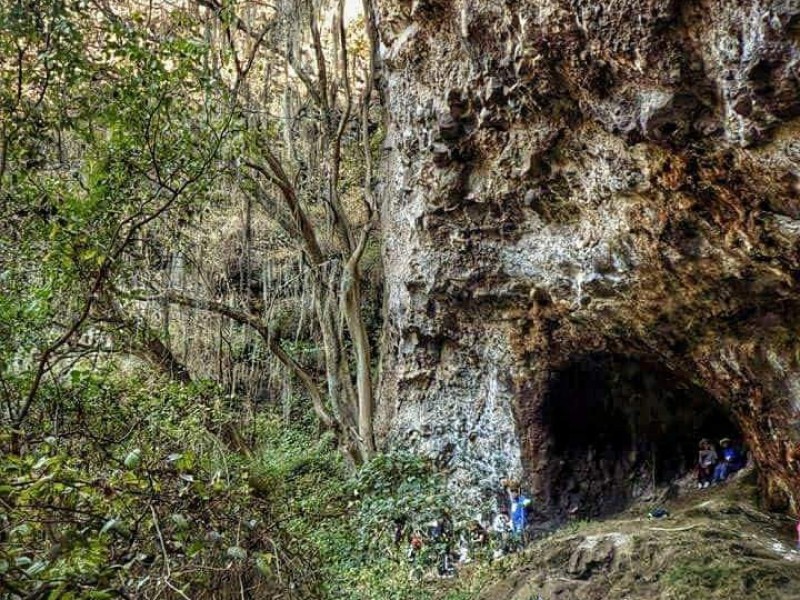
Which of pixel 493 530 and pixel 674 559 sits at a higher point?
pixel 674 559

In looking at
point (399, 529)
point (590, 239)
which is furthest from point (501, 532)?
point (590, 239)

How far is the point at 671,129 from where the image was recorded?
195 inches

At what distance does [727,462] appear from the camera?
751 cm

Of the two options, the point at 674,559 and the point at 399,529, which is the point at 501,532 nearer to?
the point at 399,529

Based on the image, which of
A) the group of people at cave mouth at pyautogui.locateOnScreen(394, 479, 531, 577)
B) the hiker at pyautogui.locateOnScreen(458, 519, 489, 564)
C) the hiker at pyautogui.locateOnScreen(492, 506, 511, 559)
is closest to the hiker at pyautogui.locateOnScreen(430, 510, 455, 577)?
the group of people at cave mouth at pyautogui.locateOnScreen(394, 479, 531, 577)

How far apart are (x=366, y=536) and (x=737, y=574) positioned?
12.8 feet

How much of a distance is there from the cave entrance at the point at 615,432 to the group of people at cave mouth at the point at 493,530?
0.37m

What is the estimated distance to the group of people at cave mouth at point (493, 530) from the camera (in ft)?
24.5

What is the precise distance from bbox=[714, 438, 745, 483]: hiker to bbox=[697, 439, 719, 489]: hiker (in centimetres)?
6

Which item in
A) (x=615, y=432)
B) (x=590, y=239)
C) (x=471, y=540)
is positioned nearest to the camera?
(x=590, y=239)

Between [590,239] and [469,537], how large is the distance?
3800 mm

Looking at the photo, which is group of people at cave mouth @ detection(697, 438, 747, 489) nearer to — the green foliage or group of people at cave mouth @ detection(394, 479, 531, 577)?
group of people at cave mouth @ detection(394, 479, 531, 577)

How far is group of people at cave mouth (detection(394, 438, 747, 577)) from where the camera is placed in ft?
24.5

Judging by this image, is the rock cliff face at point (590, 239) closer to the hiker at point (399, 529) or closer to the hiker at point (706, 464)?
the hiker at point (706, 464)
